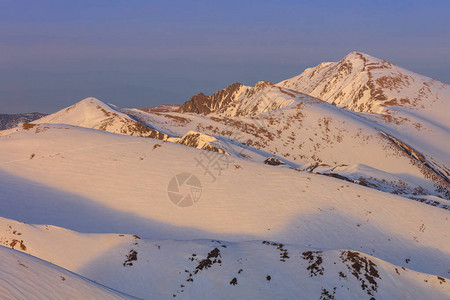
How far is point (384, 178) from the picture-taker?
139 ft

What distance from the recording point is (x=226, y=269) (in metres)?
17.2

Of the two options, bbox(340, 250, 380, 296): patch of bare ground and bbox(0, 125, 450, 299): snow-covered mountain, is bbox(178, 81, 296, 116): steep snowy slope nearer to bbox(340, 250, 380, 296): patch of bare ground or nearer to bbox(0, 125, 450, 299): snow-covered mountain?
bbox(0, 125, 450, 299): snow-covered mountain

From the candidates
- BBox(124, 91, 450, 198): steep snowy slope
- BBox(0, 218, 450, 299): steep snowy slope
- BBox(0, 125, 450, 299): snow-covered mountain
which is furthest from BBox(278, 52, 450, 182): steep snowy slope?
BBox(0, 218, 450, 299): steep snowy slope

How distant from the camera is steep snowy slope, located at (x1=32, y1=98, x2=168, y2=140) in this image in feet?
197

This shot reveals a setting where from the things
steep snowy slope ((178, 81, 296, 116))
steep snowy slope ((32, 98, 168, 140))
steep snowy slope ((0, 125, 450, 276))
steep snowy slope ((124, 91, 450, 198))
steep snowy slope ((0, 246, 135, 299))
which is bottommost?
steep snowy slope ((178, 81, 296, 116))

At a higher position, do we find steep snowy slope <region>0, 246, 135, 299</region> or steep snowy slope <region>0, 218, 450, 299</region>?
steep snowy slope <region>0, 246, 135, 299</region>

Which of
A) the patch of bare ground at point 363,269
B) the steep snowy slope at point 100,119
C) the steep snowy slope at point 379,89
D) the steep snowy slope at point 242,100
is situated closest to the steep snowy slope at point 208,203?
the patch of bare ground at point 363,269

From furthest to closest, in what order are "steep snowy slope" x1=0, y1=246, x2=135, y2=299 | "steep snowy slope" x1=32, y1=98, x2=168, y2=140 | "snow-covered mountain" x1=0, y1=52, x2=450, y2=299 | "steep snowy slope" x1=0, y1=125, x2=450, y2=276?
"steep snowy slope" x1=32, y1=98, x2=168, y2=140
"steep snowy slope" x1=0, y1=125, x2=450, y2=276
"snow-covered mountain" x1=0, y1=52, x2=450, y2=299
"steep snowy slope" x1=0, y1=246, x2=135, y2=299

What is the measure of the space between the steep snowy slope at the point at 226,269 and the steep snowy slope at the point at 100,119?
3977cm

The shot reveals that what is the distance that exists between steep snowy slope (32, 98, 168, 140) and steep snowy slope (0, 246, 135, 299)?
45.4 metres

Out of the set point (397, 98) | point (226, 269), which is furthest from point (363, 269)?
point (397, 98)

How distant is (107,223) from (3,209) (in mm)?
7394

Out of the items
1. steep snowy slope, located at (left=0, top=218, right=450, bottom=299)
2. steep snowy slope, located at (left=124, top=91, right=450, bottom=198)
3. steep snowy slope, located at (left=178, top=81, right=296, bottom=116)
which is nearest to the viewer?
steep snowy slope, located at (left=0, top=218, right=450, bottom=299)

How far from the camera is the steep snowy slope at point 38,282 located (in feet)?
36.8
